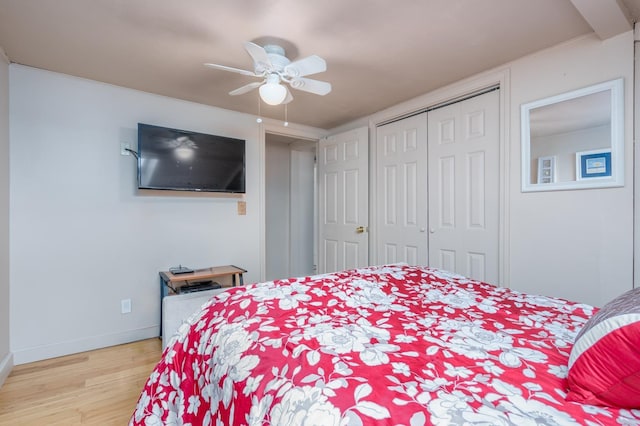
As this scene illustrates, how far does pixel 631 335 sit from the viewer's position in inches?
26.1

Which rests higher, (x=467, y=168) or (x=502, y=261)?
(x=467, y=168)

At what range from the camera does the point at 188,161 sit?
9.60ft

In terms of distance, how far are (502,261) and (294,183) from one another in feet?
10.5

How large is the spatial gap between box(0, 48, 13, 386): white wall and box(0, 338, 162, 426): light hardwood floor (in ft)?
0.55

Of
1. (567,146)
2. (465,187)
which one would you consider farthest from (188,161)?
(567,146)

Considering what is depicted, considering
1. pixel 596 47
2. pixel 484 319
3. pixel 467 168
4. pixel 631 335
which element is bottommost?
pixel 484 319

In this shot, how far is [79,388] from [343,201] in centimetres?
288

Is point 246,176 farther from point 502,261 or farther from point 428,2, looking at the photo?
point 502,261

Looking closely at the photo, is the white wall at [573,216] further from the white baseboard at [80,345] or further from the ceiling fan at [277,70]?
the white baseboard at [80,345]

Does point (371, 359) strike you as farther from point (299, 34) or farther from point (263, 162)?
point (263, 162)

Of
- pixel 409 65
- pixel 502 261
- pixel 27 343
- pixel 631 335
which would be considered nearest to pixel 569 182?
pixel 502 261

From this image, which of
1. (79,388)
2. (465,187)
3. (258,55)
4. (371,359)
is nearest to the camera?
(371,359)

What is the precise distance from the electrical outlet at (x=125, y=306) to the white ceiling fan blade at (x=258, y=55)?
2.34 m

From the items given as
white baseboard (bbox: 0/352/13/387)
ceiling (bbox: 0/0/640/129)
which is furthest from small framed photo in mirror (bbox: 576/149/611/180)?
white baseboard (bbox: 0/352/13/387)
